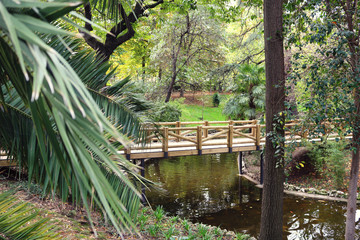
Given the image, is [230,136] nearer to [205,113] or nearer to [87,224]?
[87,224]

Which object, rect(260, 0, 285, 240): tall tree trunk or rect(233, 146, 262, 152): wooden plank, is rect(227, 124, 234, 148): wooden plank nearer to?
rect(233, 146, 262, 152): wooden plank

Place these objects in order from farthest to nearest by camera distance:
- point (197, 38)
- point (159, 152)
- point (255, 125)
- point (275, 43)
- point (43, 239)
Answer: point (197, 38) < point (255, 125) < point (159, 152) < point (275, 43) < point (43, 239)

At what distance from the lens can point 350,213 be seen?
241 inches

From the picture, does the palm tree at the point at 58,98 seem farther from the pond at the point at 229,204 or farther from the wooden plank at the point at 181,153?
the wooden plank at the point at 181,153

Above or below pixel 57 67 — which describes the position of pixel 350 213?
below

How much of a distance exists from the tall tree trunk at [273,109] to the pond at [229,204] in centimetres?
272

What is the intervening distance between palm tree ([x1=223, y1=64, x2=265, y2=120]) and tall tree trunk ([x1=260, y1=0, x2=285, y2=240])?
422 inches

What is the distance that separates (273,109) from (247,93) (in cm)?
1179

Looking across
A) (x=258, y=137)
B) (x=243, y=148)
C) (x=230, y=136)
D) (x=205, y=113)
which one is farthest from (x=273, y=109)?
(x=205, y=113)

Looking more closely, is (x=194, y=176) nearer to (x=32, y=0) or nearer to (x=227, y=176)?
(x=227, y=176)

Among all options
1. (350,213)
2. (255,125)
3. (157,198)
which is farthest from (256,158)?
(350,213)

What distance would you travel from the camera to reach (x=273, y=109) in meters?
5.95

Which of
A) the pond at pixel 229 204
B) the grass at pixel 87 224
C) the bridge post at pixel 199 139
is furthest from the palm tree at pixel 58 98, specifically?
the bridge post at pixel 199 139

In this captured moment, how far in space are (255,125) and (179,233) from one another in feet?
25.6
